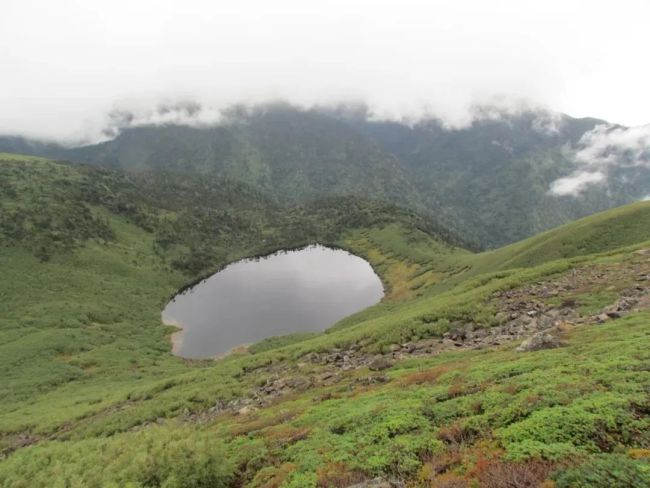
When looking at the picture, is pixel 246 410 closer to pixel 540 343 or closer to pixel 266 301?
pixel 540 343

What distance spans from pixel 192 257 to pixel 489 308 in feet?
490

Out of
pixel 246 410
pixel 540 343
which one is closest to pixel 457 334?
pixel 540 343

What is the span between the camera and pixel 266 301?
123438mm

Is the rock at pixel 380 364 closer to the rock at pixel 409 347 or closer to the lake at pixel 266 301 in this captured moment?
the rock at pixel 409 347

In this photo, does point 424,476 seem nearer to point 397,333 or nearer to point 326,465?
point 326,465

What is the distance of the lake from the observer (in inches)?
3853

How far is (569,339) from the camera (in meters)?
23.2

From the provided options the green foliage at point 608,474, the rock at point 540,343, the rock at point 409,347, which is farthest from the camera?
the rock at point 409,347

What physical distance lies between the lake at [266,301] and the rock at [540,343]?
73723 millimetres

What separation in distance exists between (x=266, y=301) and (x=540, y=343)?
4160 inches

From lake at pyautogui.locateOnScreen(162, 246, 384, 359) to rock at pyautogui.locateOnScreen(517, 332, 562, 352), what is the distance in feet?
242

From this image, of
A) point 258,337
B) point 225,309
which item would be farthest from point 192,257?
point 258,337

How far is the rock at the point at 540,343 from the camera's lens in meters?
22.7

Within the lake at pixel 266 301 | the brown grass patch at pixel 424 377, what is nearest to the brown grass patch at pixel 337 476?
the brown grass patch at pixel 424 377
